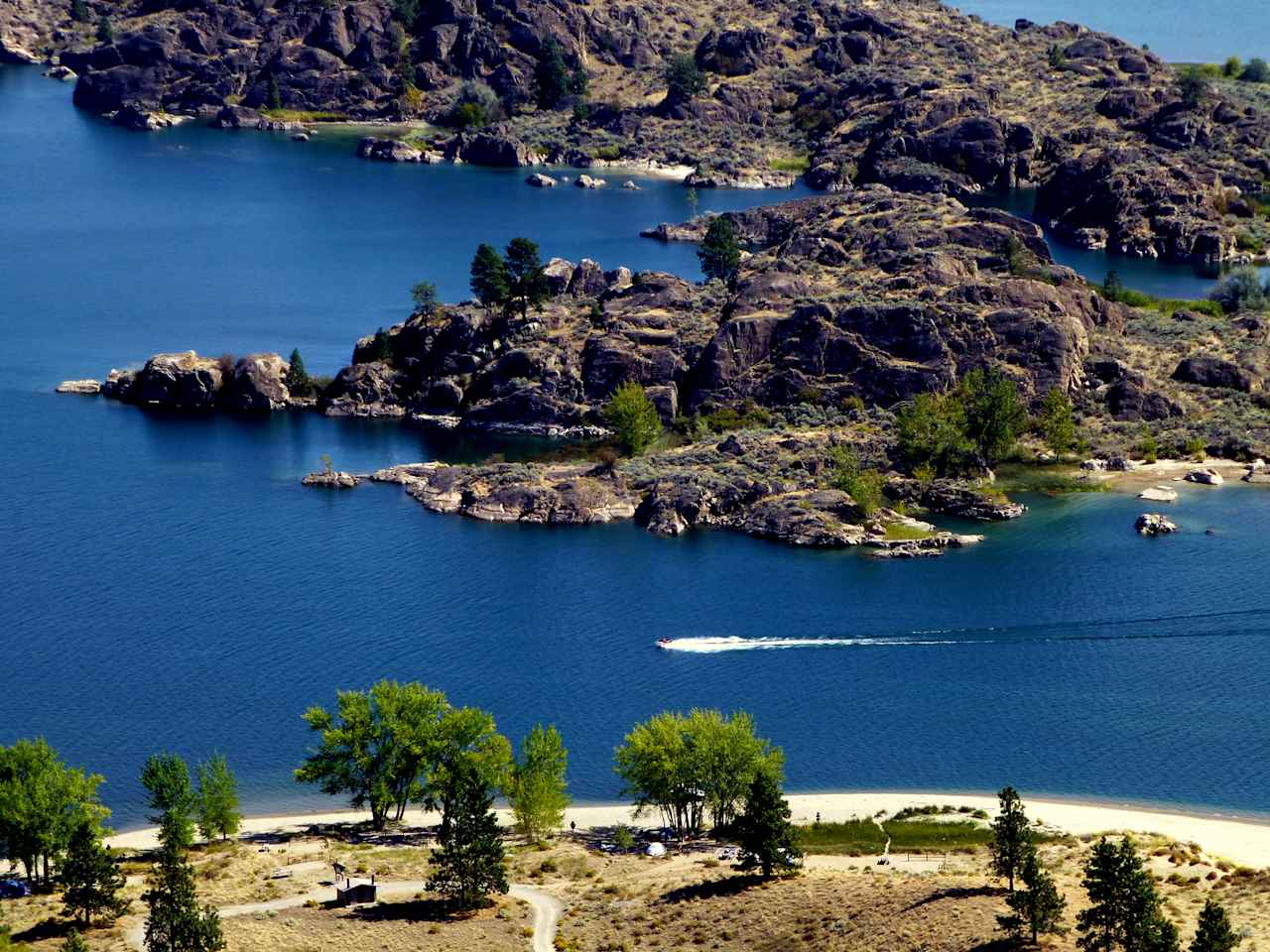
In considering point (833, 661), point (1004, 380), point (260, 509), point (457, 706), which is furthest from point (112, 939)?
point (1004, 380)

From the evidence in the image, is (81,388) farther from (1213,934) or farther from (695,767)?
(1213,934)

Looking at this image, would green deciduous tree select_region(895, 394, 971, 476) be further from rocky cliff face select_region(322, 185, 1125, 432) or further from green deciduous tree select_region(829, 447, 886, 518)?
rocky cliff face select_region(322, 185, 1125, 432)

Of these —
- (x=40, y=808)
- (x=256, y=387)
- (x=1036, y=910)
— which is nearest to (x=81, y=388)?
(x=256, y=387)

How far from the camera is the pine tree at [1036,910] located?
88000 millimetres

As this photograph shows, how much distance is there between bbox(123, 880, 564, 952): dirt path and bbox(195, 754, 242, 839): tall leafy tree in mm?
10832

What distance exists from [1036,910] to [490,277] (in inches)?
4420

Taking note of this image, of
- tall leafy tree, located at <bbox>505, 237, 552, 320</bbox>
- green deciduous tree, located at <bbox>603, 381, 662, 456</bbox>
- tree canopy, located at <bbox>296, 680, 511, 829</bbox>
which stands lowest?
tree canopy, located at <bbox>296, 680, 511, 829</bbox>

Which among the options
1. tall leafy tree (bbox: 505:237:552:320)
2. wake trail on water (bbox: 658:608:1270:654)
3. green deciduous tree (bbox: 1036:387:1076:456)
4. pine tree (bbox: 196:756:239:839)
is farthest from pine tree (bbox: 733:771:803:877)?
tall leafy tree (bbox: 505:237:552:320)

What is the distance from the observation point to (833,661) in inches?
5256

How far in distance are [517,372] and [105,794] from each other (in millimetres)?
73254

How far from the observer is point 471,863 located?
319 feet

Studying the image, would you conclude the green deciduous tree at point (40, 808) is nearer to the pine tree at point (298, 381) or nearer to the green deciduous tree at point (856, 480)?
the green deciduous tree at point (856, 480)

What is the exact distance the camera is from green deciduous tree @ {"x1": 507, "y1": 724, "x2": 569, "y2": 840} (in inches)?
4247

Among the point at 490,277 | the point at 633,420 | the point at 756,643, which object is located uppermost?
the point at 490,277
